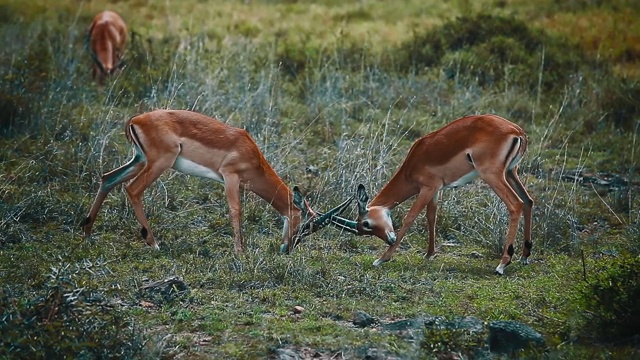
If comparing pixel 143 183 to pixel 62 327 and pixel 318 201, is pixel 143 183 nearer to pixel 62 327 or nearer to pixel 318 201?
pixel 318 201

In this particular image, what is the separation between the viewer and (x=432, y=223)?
8594mm

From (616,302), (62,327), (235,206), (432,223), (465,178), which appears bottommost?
(432,223)

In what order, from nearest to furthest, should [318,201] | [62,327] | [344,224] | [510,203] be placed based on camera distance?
[62,327]
[510,203]
[344,224]
[318,201]

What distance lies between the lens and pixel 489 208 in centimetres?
915

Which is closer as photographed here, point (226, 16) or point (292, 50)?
point (292, 50)

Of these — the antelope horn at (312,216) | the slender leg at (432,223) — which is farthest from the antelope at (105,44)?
the slender leg at (432,223)

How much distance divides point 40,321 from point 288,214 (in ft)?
10.2

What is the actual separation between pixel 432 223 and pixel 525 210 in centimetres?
76

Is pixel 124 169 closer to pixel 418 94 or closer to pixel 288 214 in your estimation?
pixel 288 214

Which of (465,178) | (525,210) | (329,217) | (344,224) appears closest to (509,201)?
(525,210)

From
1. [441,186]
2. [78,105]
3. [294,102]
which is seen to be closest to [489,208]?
[441,186]

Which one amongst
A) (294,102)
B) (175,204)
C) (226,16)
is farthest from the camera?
(226,16)

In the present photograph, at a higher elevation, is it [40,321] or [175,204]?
[40,321]

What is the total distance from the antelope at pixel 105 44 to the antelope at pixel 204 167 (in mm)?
4949
